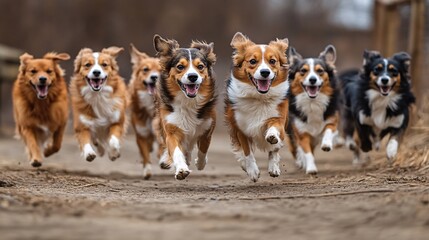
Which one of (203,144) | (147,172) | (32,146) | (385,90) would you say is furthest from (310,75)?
(32,146)

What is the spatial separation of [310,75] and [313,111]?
465 millimetres

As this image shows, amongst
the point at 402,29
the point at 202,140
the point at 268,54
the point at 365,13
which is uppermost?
the point at 365,13

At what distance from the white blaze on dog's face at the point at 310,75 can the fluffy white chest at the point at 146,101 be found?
71.2 inches

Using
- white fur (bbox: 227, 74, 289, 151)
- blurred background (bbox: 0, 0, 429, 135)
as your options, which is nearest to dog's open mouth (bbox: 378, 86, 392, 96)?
white fur (bbox: 227, 74, 289, 151)

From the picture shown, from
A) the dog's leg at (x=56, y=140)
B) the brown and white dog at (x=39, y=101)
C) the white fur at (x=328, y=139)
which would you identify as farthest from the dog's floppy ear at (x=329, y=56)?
the dog's leg at (x=56, y=140)

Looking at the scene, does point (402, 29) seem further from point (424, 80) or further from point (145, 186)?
point (145, 186)

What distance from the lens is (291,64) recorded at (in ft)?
29.8

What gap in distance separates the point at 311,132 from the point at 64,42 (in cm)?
1503

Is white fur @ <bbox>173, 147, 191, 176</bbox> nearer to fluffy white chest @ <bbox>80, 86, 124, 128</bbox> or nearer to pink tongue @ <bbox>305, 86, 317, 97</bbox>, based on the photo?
fluffy white chest @ <bbox>80, 86, 124, 128</bbox>

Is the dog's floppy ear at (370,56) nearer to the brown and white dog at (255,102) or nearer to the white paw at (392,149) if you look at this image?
the white paw at (392,149)

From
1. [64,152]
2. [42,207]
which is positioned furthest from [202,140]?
[64,152]

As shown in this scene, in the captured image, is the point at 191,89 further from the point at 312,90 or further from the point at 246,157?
the point at 312,90

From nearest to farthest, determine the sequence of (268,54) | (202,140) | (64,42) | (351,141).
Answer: (268,54)
(202,140)
(351,141)
(64,42)

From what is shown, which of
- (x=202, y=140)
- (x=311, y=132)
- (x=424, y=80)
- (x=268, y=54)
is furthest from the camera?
(x=424, y=80)
